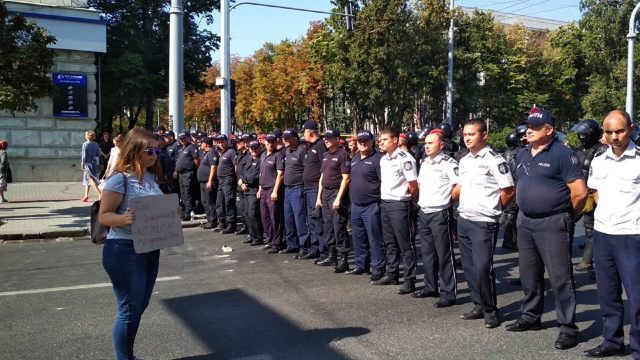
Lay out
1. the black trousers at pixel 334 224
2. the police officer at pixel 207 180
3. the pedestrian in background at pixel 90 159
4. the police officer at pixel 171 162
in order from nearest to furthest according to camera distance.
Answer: the black trousers at pixel 334 224
the police officer at pixel 207 180
the police officer at pixel 171 162
the pedestrian in background at pixel 90 159

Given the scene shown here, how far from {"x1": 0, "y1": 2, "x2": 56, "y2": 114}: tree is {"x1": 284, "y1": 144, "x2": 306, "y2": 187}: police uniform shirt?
5.81m

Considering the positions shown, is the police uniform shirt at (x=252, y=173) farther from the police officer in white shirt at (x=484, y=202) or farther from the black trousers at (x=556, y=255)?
the black trousers at (x=556, y=255)

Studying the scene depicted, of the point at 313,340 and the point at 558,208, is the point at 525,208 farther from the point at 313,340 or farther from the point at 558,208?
the point at 313,340

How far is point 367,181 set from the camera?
756 cm

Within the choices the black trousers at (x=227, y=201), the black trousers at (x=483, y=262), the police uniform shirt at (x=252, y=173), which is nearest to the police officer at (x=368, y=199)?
the black trousers at (x=483, y=262)

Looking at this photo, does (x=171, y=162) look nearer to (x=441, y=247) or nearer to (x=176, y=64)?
(x=176, y=64)

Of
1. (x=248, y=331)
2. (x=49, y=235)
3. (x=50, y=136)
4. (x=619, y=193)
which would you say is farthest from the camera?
(x=50, y=136)

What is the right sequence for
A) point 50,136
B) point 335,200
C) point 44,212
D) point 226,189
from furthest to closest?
point 50,136, point 44,212, point 226,189, point 335,200

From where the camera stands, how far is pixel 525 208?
5.22 metres

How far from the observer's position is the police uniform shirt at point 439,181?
20.9 feet

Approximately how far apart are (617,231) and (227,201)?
793 centimetres

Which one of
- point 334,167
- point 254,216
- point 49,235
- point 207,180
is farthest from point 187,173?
point 334,167

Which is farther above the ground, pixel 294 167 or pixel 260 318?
pixel 294 167

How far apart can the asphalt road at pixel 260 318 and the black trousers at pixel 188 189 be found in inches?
173
